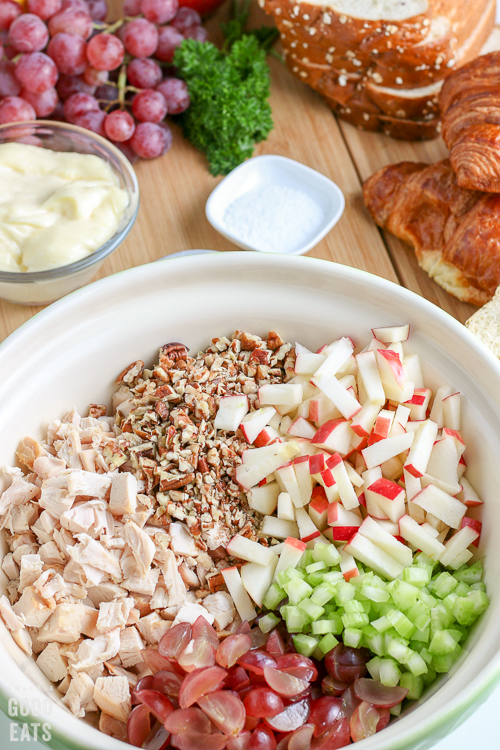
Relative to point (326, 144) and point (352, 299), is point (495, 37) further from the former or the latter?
point (352, 299)


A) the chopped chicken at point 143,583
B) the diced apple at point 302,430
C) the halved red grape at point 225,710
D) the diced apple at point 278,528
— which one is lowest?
the chopped chicken at point 143,583

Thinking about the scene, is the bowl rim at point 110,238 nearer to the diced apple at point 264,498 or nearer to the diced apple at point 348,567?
the diced apple at point 264,498

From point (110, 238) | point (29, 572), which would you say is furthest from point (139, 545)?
point (110, 238)

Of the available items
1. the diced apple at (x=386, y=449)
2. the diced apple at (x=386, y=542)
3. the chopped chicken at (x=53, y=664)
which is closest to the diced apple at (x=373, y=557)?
the diced apple at (x=386, y=542)

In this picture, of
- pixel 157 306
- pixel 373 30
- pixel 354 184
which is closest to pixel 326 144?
pixel 354 184

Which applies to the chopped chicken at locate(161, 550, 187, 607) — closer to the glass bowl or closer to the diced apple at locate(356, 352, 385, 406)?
the diced apple at locate(356, 352, 385, 406)

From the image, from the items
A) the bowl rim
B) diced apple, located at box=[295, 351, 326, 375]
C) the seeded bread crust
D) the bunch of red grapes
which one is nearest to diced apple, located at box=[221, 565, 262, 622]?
diced apple, located at box=[295, 351, 326, 375]
